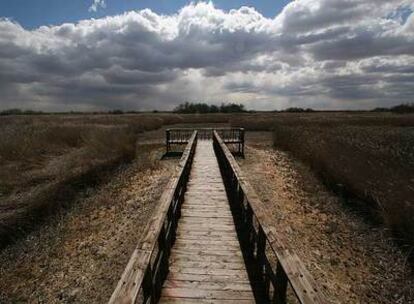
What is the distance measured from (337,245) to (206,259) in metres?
4.13

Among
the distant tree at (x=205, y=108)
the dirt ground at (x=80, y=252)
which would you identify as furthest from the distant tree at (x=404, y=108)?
the dirt ground at (x=80, y=252)

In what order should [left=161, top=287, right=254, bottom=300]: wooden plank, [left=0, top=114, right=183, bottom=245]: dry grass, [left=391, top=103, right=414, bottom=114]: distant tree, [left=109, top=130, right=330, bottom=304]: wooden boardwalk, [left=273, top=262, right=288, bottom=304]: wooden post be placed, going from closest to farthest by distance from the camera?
[left=109, top=130, right=330, bottom=304]: wooden boardwalk → [left=273, top=262, right=288, bottom=304]: wooden post → [left=161, top=287, right=254, bottom=300]: wooden plank → [left=0, top=114, right=183, bottom=245]: dry grass → [left=391, top=103, right=414, bottom=114]: distant tree

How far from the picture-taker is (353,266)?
6289mm

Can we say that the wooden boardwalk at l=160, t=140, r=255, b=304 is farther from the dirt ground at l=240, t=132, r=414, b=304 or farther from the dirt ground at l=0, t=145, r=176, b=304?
the dirt ground at l=0, t=145, r=176, b=304

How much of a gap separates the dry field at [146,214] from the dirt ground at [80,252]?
0.08 feet

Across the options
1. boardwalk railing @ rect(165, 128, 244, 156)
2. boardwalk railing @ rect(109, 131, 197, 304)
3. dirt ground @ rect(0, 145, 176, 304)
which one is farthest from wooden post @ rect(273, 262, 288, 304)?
boardwalk railing @ rect(165, 128, 244, 156)

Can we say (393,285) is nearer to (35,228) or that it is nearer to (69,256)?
(69,256)

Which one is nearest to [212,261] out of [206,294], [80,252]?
[206,294]

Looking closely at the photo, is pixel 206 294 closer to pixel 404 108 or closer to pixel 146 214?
pixel 146 214

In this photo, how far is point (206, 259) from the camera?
175 inches

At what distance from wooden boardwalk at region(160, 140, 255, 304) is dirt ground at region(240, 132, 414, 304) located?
→ 0.88m

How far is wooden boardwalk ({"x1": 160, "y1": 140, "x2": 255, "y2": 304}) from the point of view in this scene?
366cm

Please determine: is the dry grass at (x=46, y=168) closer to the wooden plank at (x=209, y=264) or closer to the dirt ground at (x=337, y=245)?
the wooden plank at (x=209, y=264)

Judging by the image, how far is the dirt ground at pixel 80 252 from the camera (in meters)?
5.61
